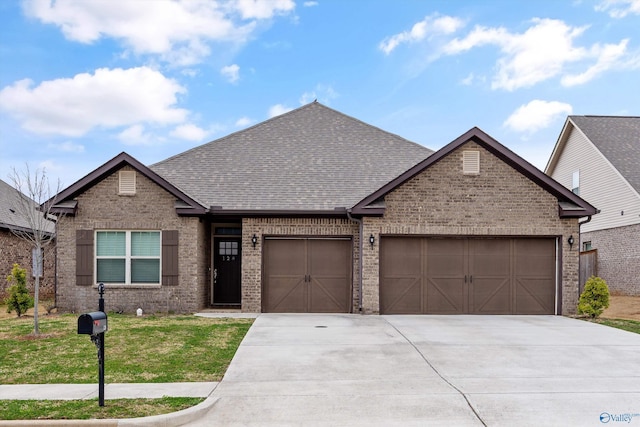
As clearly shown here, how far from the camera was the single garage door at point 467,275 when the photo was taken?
15.6 meters

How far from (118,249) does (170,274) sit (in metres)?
1.72

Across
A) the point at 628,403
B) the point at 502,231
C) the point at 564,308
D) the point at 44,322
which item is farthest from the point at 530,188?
the point at 44,322

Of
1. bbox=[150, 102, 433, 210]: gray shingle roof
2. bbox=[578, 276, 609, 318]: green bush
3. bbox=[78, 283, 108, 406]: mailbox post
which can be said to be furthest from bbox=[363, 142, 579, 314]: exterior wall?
bbox=[78, 283, 108, 406]: mailbox post

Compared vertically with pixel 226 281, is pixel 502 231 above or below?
above

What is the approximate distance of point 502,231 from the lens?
1548 centimetres

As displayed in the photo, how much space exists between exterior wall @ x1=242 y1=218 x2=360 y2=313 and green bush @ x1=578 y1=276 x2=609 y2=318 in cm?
631

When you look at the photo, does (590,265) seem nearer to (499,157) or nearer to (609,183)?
(609,183)

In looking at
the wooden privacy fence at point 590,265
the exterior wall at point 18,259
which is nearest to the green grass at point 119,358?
the exterior wall at point 18,259

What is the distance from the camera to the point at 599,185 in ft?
83.2

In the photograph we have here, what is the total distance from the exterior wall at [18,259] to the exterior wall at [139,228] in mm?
4609

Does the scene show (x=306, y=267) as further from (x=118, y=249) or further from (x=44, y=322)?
(x=44, y=322)

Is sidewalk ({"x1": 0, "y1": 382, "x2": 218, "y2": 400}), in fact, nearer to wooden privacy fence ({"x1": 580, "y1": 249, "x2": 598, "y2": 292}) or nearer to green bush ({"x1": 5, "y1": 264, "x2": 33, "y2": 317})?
green bush ({"x1": 5, "y1": 264, "x2": 33, "y2": 317})

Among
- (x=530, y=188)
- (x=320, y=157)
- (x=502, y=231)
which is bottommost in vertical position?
(x=502, y=231)

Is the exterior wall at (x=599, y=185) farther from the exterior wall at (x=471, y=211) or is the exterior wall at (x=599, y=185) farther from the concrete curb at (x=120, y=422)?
the concrete curb at (x=120, y=422)
